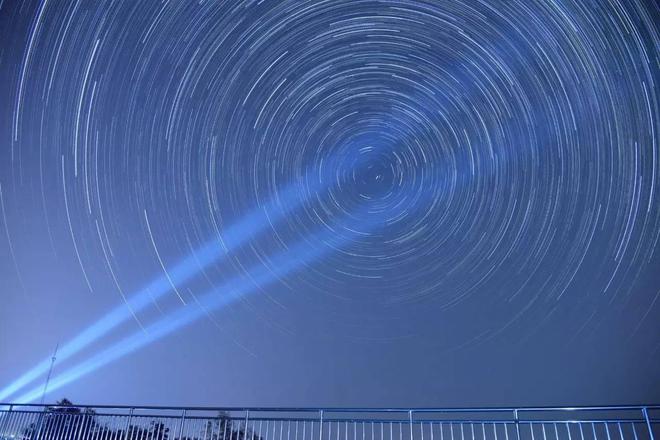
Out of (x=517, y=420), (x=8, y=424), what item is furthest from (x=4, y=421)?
(x=517, y=420)

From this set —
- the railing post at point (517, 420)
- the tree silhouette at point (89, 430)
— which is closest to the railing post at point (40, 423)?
the tree silhouette at point (89, 430)

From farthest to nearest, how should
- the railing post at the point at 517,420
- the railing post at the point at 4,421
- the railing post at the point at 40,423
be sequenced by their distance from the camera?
the railing post at the point at 4,421 → the railing post at the point at 40,423 → the railing post at the point at 517,420

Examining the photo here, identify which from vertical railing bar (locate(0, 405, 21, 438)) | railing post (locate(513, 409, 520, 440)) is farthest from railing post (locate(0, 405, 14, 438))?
railing post (locate(513, 409, 520, 440))

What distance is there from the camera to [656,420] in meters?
9.88

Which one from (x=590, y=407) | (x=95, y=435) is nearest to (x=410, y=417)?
(x=590, y=407)

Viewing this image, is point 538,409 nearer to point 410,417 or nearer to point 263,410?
point 410,417

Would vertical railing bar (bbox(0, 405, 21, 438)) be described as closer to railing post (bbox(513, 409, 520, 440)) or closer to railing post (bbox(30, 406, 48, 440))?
railing post (bbox(30, 406, 48, 440))

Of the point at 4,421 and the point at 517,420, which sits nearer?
the point at 517,420

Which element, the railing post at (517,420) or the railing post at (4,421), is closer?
the railing post at (517,420)

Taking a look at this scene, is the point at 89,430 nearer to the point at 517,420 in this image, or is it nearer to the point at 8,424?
the point at 8,424

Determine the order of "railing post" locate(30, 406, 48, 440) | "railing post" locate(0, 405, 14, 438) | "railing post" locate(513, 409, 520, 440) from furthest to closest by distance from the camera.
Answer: "railing post" locate(0, 405, 14, 438) → "railing post" locate(30, 406, 48, 440) → "railing post" locate(513, 409, 520, 440)

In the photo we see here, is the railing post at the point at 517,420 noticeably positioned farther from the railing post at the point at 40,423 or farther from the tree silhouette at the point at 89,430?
the railing post at the point at 40,423

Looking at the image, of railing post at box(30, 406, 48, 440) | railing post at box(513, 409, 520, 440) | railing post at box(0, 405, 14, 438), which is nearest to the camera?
railing post at box(513, 409, 520, 440)

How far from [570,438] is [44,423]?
16.6 m
